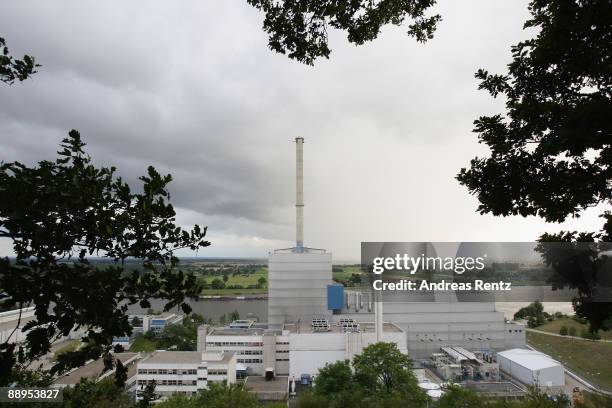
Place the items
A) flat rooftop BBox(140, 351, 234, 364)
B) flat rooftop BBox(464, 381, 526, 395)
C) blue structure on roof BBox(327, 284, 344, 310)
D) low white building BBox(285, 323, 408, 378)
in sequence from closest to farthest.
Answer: flat rooftop BBox(464, 381, 526, 395) → flat rooftop BBox(140, 351, 234, 364) → low white building BBox(285, 323, 408, 378) → blue structure on roof BBox(327, 284, 344, 310)

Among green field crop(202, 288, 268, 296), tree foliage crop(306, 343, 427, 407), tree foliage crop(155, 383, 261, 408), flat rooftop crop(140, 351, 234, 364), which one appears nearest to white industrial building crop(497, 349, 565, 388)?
tree foliage crop(306, 343, 427, 407)

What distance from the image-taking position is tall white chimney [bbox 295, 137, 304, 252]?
37.4 meters

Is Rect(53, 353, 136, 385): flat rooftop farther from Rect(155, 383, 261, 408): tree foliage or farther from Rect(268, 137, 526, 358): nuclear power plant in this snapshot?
Rect(268, 137, 526, 358): nuclear power plant

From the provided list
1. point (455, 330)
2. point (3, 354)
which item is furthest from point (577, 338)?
point (3, 354)

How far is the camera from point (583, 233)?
4.23 meters

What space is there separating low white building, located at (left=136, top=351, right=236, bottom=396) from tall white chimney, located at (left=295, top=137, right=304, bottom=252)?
18.1 m

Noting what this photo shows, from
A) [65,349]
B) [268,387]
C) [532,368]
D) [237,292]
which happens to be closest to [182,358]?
[268,387]

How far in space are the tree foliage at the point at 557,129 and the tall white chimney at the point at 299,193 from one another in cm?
3325

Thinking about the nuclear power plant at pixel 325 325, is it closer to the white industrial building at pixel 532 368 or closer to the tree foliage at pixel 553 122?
the white industrial building at pixel 532 368

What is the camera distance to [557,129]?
3.54 m

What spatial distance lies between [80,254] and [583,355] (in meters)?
35.1

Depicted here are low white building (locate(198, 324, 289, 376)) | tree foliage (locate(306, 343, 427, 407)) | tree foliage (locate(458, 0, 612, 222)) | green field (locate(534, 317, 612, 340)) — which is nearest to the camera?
tree foliage (locate(458, 0, 612, 222))

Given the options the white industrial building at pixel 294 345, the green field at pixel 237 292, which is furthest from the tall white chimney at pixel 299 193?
the green field at pixel 237 292

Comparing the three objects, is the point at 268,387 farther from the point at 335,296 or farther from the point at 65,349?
the point at 65,349
